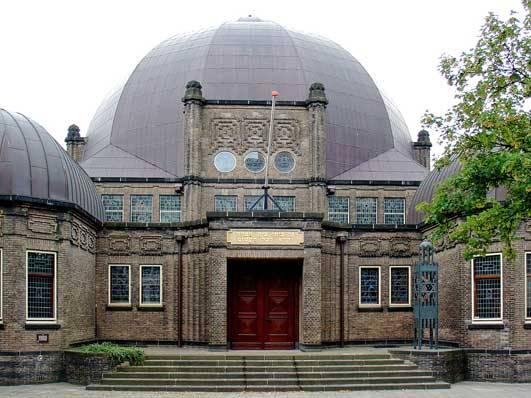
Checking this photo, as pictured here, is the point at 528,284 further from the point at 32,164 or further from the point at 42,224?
the point at 32,164

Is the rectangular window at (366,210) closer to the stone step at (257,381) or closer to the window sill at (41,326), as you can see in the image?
the stone step at (257,381)

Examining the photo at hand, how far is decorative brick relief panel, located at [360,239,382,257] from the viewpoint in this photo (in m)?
36.0

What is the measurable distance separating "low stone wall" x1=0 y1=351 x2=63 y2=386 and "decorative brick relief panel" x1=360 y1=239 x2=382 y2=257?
12623 millimetres

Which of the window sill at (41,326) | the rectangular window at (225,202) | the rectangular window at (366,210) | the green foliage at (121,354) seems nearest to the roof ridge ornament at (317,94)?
the rectangular window at (366,210)

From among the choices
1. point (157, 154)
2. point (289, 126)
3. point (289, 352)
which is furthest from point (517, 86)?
point (157, 154)

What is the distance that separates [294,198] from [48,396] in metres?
16.8

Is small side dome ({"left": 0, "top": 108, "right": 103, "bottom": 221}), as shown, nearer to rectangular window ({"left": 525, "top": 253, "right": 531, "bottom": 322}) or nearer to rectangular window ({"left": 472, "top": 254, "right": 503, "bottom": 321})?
rectangular window ({"left": 472, "top": 254, "right": 503, "bottom": 321})

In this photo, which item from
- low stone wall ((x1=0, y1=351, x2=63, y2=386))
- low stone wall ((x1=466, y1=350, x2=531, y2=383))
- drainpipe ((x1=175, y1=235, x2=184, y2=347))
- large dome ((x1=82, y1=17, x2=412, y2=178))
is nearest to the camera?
low stone wall ((x1=0, y1=351, x2=63, y2=386))

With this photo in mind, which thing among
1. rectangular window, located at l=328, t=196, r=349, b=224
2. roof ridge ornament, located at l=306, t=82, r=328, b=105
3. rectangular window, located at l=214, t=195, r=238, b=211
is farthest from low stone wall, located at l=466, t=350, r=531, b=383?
roof ridge ornament, located at l=306, t=82, r=328, b=105

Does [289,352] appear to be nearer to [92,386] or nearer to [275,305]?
[275,305]

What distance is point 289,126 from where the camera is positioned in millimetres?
39625

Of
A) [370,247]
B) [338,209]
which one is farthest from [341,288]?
[338,209]

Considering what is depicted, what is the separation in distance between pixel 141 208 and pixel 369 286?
1071 centimetres

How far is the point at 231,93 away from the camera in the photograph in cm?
4131
